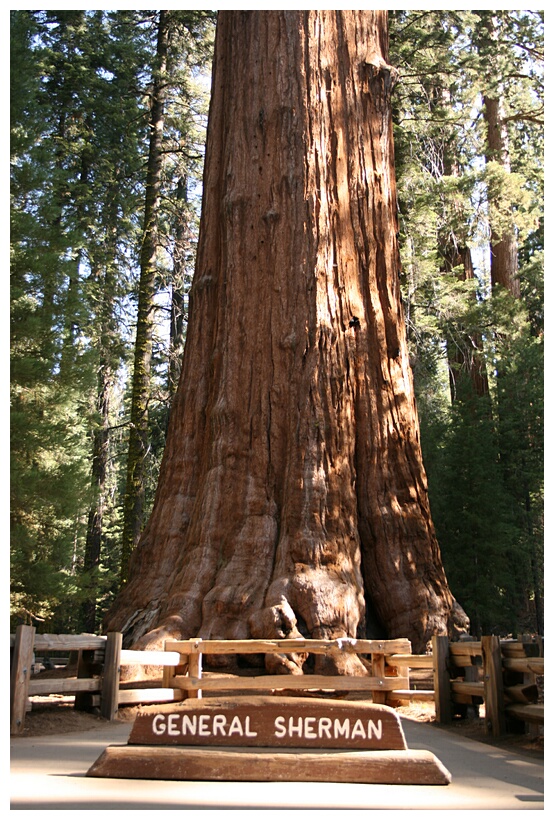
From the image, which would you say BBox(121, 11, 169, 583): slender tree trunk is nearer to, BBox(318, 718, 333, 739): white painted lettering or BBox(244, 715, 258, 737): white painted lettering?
BBox(244, 715, 258, 737): white painted lettering

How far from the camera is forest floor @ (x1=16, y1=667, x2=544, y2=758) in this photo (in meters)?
6.77

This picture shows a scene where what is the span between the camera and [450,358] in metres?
22.2

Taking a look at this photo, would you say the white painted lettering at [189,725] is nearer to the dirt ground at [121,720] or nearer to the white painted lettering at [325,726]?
the white painted lettering at [325,726]

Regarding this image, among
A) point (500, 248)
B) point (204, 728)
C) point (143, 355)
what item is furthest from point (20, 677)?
point (500, 248)

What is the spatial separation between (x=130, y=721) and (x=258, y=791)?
12.5ft

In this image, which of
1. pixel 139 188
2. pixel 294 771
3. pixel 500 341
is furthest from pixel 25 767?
pixel 139 188

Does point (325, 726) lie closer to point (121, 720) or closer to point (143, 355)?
point (121, 720)

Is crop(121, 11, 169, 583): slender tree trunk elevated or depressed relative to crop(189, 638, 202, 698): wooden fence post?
elevated

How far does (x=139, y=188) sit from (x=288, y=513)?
19.6 m

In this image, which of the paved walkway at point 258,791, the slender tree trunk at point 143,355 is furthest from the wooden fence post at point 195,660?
the slender tree trunk at point 143,355

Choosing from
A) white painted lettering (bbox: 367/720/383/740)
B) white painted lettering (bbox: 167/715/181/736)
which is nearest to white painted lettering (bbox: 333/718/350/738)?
white painted lettering (bbox: 367/720/383/740)

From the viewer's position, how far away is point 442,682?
8125 mm

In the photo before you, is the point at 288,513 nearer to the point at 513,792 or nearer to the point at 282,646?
the point at 282,646

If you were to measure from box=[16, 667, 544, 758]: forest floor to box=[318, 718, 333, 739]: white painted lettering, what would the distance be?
2183 mm
